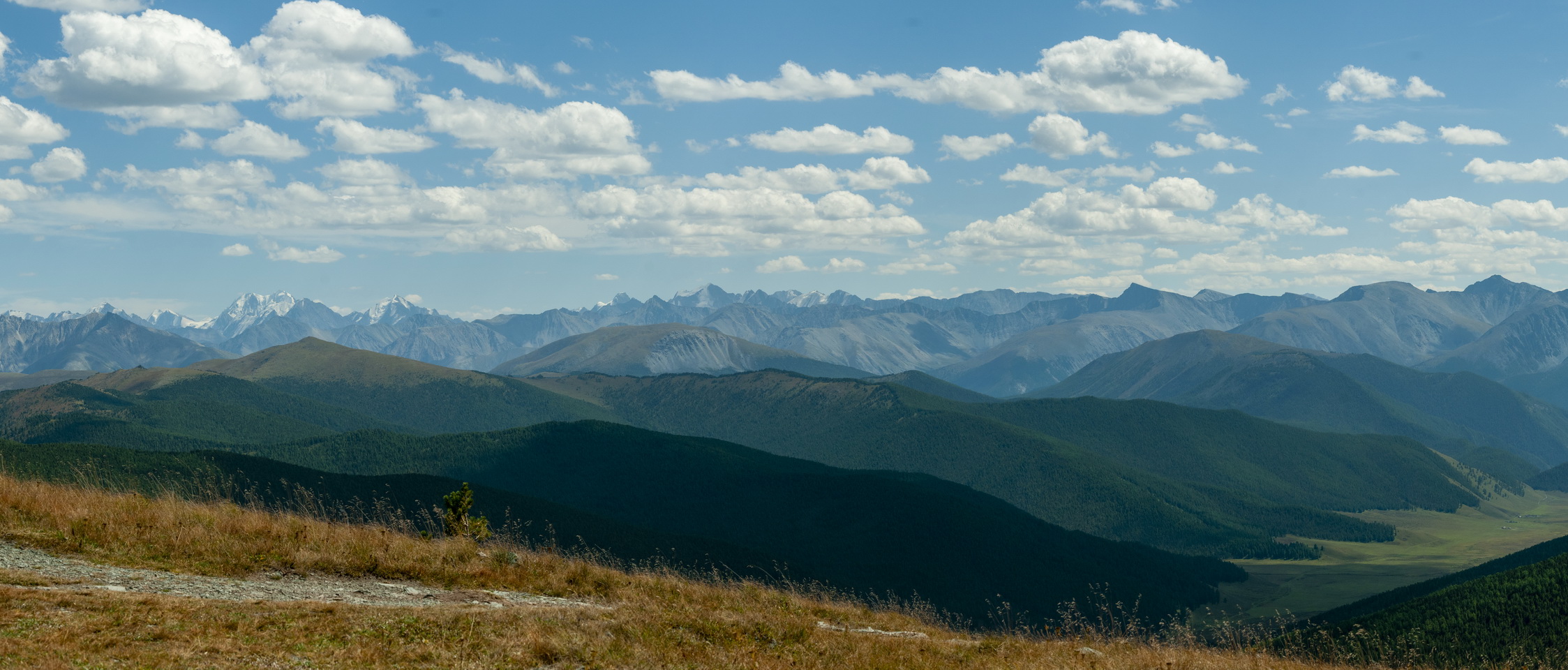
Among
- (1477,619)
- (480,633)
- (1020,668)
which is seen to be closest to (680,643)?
(480,633)

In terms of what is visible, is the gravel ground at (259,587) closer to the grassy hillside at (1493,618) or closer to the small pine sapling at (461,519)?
the small pine sapling at (461,519)

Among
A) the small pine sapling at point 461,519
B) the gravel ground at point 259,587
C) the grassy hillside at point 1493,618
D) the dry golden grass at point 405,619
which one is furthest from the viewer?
the grassy hillside at point 1493,618

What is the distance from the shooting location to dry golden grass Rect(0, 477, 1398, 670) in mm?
22219

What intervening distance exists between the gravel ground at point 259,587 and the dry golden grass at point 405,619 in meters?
0.75

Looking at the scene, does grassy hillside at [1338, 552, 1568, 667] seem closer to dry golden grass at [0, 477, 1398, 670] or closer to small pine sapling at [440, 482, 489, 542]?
dry golden grass at [0, 477, 1398, 670]

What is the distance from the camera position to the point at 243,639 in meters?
22.5

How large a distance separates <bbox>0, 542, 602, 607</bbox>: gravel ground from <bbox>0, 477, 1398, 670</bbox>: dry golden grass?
2.47ft

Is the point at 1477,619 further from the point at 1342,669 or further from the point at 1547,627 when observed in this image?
the point at 1342,669

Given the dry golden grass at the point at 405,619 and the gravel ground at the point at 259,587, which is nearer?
the dry golden grass at the point at 405,619

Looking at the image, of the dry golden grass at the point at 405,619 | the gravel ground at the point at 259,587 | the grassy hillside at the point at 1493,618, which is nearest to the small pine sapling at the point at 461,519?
the dry golden grass at the point at 405,619

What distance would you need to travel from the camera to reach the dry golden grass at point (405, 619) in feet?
72.9

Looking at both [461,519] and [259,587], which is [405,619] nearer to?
[259,587]

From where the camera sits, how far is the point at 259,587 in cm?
2839

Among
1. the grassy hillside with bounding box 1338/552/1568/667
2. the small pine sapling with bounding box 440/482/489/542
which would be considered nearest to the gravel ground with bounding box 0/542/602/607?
the small pine sapling with bounding box 440/482/489/542
